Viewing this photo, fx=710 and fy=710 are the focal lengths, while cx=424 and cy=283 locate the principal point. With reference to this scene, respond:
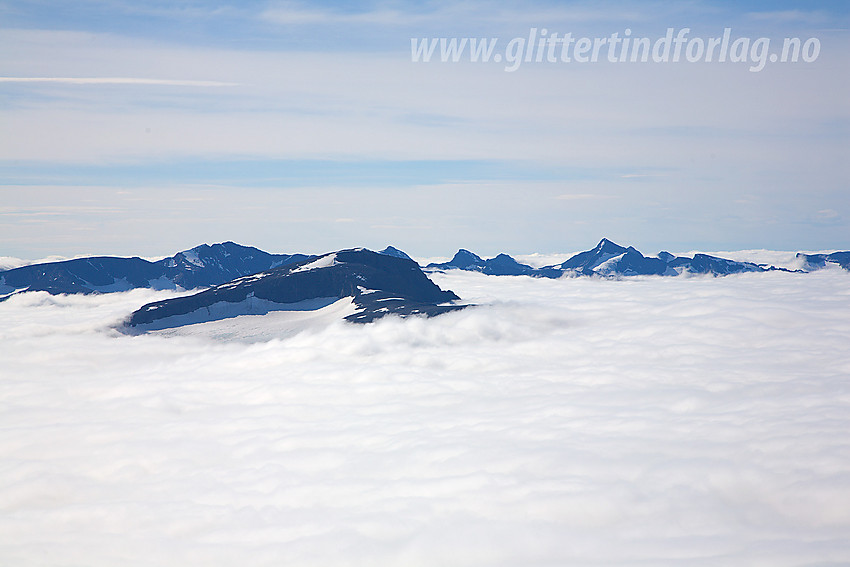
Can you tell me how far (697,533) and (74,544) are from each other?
13041 cm

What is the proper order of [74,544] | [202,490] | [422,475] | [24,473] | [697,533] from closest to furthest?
1. [697,533]
2. [74,544]
3. [422,475]
4. [202,490]
5. [24,473]

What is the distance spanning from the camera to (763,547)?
130250 mm

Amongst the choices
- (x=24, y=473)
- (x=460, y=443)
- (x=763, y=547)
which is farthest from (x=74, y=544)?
(x=763, y=547)

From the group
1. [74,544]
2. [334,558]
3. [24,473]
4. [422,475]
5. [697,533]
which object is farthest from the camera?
[24,473]

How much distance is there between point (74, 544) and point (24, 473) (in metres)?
56.6

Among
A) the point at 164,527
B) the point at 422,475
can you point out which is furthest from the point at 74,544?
the point at 422,475

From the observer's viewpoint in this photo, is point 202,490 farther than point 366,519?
Yes

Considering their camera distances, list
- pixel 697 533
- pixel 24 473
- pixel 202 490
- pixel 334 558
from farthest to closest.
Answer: pixel 24 473 → pixel 202 490 → pixel 697 533 → pixel 334 558

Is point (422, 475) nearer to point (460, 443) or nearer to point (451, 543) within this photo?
point (460, 443)

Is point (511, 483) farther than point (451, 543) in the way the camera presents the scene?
Yes

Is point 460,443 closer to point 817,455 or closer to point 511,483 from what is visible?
point 511,483

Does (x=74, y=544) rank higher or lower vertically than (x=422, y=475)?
lower

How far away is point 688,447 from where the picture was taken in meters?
175

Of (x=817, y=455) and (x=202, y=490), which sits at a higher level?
(x=817, y=455)
